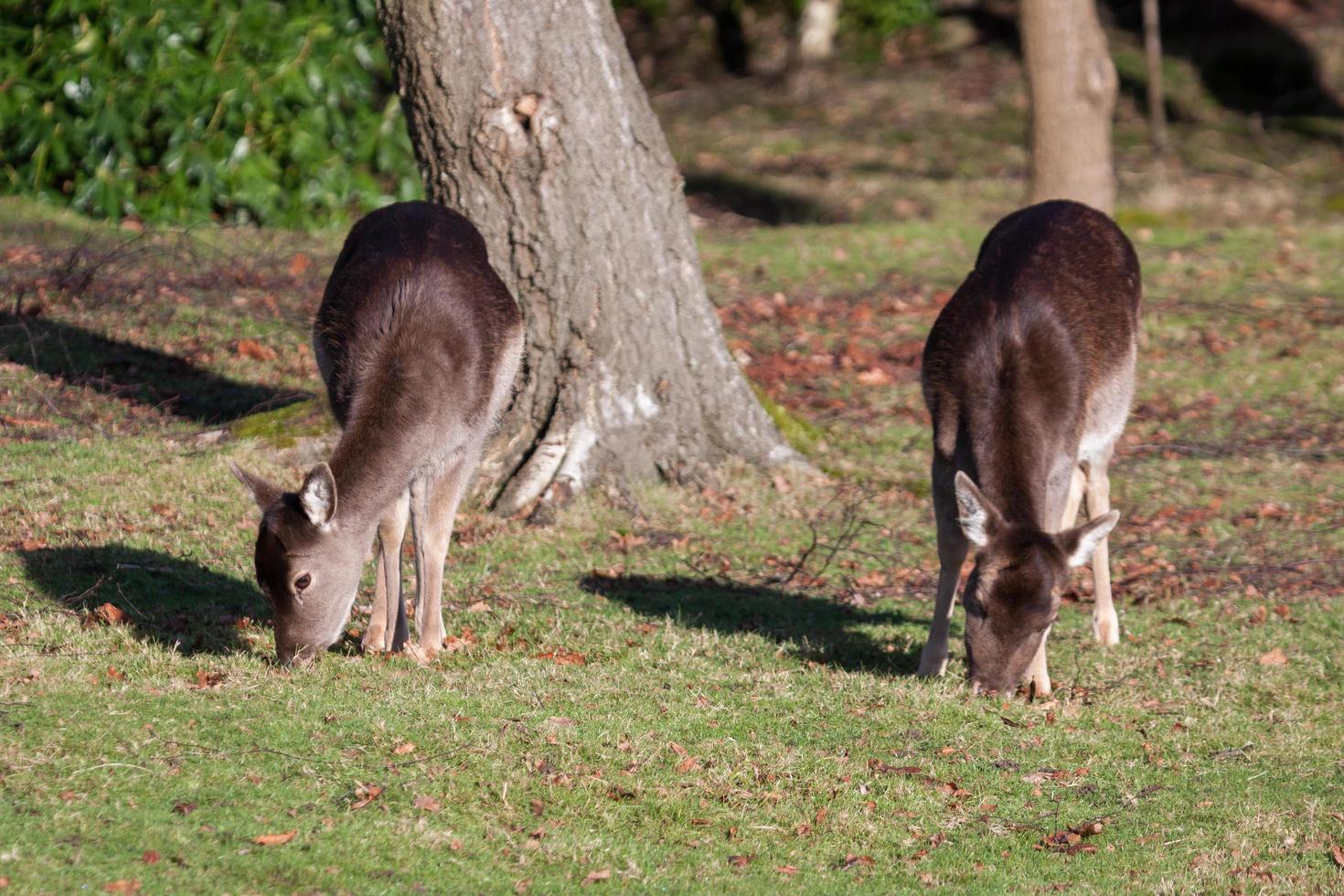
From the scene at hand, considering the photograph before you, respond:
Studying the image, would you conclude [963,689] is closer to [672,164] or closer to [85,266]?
[672,164]

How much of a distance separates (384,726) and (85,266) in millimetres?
8602

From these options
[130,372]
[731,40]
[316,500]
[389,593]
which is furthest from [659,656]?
[731,40]

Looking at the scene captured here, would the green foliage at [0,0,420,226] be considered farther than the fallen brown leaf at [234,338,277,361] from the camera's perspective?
Yes

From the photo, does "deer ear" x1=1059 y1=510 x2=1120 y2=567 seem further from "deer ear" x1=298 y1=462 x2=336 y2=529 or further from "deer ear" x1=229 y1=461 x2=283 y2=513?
"deer ear" x1=229 y1=461 x2=283 y2=513

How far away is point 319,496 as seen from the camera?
642 centimetres

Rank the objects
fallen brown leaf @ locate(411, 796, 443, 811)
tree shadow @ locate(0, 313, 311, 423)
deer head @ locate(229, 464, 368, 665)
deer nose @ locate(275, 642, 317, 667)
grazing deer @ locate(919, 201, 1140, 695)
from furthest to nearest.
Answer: tree shadow @ locate(0, 313, 311, 423) → grazing deer @ locate(919, 201, 1140, 695) → deer nose @ locate(275, 642, 317, 667) → deer head @ locate(229, 464, 368, 665) → fallen brown leaf @ locate(411, 796, 443, 811)

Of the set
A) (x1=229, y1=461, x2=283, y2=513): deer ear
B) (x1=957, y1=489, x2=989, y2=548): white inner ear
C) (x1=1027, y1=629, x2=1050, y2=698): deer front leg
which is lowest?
(x1=1027, y1=629, x2=1050, y2=698): deer front leg

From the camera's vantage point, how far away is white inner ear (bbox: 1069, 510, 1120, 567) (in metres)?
6.84

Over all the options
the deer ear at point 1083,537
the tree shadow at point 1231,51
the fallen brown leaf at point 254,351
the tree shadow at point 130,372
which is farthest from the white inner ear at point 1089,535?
the tree shadow at point 1231,51

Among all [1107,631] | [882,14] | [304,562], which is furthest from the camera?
[882,14]

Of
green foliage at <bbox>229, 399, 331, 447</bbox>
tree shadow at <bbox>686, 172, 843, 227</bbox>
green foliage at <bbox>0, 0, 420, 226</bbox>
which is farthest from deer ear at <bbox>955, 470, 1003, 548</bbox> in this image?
tree shadow at <bbox>686, 172, 843, 227</bbox>

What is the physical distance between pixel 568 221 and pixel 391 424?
3420 millimetres

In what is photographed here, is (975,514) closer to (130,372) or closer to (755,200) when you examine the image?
(130,372)

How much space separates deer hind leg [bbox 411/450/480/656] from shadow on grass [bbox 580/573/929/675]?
4.47ft
